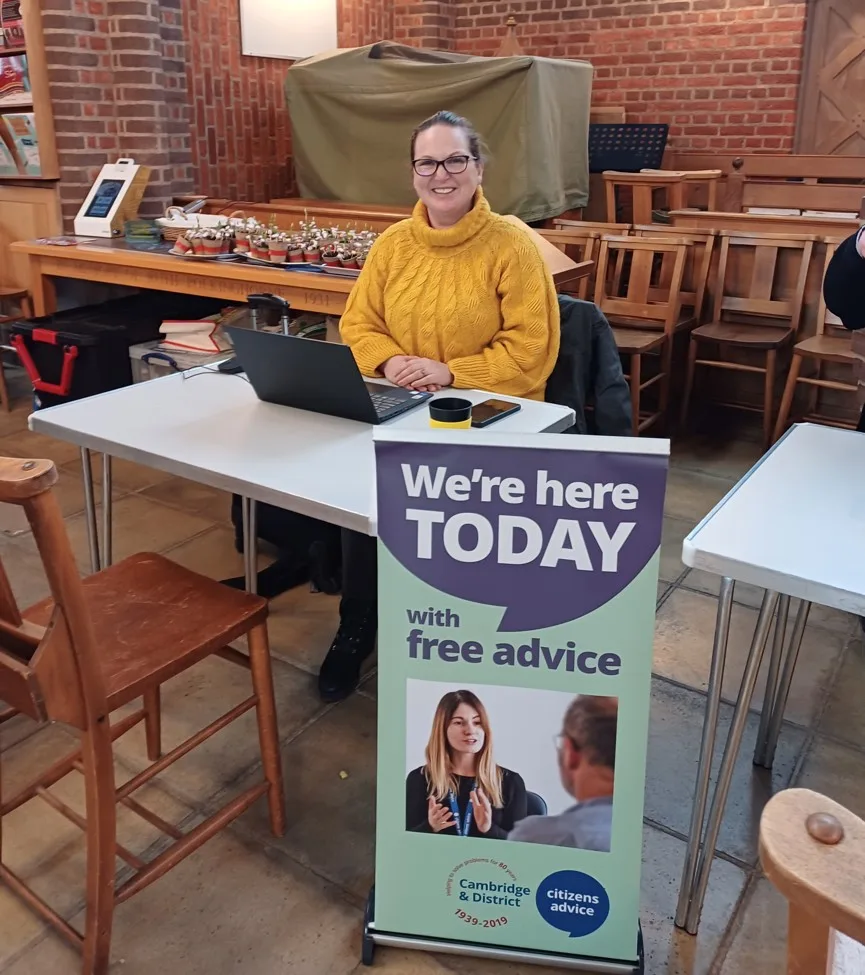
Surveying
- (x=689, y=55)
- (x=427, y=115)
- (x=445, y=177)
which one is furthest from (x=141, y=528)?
(x=689, y=55)

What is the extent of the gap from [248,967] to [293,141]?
4605 millimetres

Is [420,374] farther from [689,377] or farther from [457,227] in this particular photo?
[689,377]

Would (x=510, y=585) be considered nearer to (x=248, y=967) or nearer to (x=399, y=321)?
(x=248, y=967)

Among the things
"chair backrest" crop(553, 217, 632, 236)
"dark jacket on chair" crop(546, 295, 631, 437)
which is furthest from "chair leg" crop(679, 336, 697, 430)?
"dark jacket on chair" crop(546, 295, 631, 437)

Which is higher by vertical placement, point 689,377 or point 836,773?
point 689,377

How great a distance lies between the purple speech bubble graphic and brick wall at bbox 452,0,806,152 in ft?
18.2

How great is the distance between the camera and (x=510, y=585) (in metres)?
1.22

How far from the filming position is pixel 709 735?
1387 mm

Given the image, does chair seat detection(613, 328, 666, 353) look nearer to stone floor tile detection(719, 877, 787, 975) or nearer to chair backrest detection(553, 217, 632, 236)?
chair backrest detection(553, 217, 632, 236)

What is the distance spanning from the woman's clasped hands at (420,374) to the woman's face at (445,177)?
1.14ft

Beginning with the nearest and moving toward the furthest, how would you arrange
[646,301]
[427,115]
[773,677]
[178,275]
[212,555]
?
[773,677] < [212,555] < [178,275] < [646,301] < [427,115]

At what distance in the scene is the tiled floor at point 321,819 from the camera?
1510 millimetres

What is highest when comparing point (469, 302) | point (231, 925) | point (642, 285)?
point (469, 302)

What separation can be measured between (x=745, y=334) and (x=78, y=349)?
2854mm
